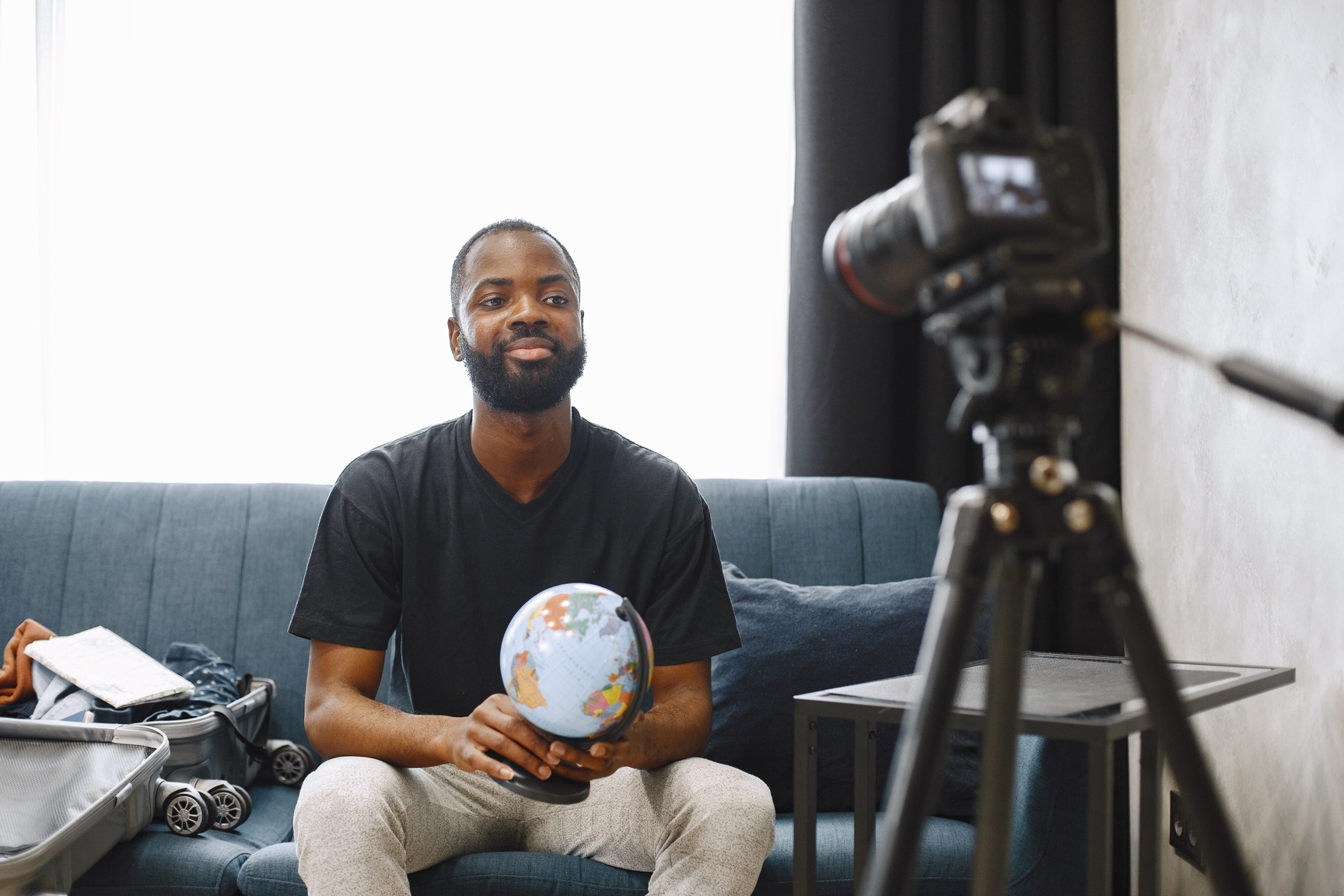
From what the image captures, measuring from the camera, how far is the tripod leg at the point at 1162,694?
68cm

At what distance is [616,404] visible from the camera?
110 inches

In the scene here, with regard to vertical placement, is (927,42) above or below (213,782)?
above

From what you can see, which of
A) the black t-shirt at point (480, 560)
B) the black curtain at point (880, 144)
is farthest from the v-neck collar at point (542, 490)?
the black curtain at point (880, 144)

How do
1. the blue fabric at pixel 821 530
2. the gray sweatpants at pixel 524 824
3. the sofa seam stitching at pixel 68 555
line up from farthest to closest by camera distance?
the blue fabric at pixel 821 530, the sofa seam stitching at pixel 68 555, the gray sweatpants at pixel 524 824

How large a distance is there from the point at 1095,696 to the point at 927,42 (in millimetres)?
1945

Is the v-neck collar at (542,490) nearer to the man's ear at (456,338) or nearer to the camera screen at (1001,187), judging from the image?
the man's ear at (456,338)

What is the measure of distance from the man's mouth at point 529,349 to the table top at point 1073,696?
31.8 inches

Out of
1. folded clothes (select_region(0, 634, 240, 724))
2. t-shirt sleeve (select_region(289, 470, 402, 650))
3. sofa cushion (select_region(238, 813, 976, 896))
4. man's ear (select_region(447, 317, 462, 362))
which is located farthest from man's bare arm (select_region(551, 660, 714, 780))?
folded clothes (select_region(0, 634, 240, 724))

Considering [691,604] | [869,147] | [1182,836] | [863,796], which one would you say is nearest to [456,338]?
[691,604]

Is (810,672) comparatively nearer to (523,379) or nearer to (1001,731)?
(523,379)

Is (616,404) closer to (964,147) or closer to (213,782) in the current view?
(213,782)

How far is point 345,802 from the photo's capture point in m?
1.41

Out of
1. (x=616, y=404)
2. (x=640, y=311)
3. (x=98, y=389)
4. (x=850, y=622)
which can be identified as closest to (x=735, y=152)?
(x=640, y=311)

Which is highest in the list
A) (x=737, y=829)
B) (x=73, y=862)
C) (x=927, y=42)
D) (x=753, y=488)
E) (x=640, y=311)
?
(x=927, y=42)
